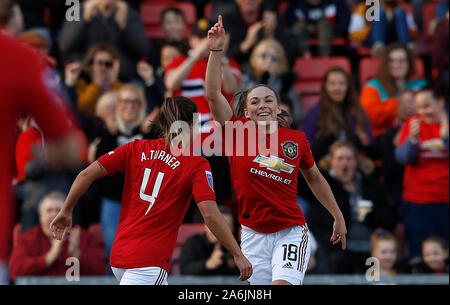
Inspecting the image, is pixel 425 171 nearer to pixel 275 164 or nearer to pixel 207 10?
pixel 275 164

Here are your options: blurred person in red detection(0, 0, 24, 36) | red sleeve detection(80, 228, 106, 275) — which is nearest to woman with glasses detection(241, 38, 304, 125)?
red sleeve detection(80, 228, 106, 275)

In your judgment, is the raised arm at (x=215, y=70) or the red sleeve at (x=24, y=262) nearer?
the raised arm at (x=215, y=70)

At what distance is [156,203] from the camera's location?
4.84 meters

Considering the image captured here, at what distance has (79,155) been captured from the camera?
2.86 m

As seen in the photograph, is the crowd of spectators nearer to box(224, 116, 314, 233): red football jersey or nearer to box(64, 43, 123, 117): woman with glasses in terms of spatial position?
box(64, 43, 123, 117): woman with glasses

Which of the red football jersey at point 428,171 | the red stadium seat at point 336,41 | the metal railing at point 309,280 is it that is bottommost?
the metal railing at point 309,280

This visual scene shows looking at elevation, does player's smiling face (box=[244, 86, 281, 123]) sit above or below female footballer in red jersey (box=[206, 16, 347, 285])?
above

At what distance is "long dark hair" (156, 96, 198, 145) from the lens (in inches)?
194

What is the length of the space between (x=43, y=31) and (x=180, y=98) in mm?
4790

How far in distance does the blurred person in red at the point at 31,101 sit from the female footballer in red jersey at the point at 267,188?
7.97 ft

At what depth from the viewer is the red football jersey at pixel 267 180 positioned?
536cm

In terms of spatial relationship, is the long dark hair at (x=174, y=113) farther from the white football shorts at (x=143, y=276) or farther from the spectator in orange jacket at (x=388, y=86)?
the spectator in orange jacket at (x=388, y=86)

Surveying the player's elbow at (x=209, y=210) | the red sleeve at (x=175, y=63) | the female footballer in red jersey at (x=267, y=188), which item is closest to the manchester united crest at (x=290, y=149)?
the female footballer in red jersey at (x=267, y=188)
